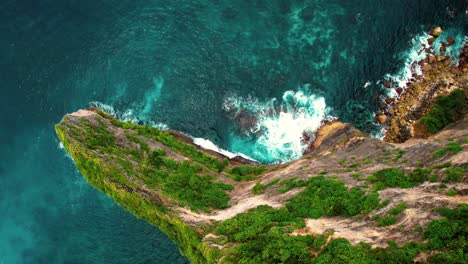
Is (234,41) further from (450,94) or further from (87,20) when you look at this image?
(450,94)

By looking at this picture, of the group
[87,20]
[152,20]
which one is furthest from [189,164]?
[87,20]

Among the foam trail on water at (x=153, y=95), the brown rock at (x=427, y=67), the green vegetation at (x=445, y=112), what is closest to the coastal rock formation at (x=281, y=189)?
the green vegetation at (x=445, y=112)

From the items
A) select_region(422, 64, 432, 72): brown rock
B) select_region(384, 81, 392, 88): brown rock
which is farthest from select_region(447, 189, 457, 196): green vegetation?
select_region(422, 64, 432, 72): brown rock

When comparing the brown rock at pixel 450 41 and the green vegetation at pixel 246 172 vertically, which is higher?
the brown rock at pixel 450 41

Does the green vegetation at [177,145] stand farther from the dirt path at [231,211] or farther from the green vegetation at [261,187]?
the dirt path at [231,211]

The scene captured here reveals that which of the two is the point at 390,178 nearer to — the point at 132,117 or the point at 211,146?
the point at 211,146

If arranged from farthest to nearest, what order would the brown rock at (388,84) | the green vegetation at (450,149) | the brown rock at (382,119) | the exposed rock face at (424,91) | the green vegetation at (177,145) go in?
the brown rock at (388,84), the brown rock at (382,119), the exposed rock face at (424,91), the green vegetation at (177,145), the green vegetation at (450,149)

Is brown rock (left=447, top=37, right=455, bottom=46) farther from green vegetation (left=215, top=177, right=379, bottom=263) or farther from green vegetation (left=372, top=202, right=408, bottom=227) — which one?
green vegetation (left=372, top=202, right=408, bottom=227)
